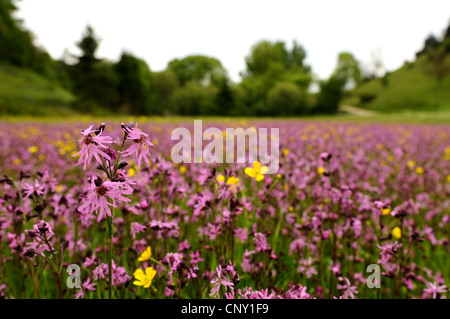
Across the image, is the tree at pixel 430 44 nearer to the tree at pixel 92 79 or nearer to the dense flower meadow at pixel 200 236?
the tree at pixel 92 79

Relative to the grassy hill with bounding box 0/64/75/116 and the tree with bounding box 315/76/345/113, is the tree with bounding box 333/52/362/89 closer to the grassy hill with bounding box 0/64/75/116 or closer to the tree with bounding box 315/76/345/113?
the tree with bounding box 315/76/345/113

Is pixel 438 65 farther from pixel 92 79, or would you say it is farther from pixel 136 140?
pixel 136 140

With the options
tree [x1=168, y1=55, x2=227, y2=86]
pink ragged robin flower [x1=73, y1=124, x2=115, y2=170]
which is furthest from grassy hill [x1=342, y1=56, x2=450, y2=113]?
pink ragged robin flower [x1=73, y1=124, x2=115, y2=170]

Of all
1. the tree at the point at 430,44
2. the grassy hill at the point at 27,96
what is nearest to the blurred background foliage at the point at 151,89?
the grassy hill at the point at 27,96

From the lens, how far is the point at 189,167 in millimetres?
4793

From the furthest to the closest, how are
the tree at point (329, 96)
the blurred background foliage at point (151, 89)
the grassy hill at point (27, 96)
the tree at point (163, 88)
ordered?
the tree at point (163, 88), the tree at point (329, 96), the blurred background foliage at point (151, 89), the grassy hill at point (27, 96)

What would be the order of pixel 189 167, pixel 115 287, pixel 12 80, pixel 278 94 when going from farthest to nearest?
pixel 278 94 → pixel 12 80 → pixel 189 167 → pixel 115 287

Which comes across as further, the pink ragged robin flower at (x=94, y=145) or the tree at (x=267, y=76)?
the tree at (x=267, y=76)

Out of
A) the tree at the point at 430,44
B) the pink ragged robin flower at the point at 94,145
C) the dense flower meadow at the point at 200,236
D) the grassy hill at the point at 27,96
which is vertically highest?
the tree at the point at 430,44

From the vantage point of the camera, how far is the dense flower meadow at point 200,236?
1.57 metres

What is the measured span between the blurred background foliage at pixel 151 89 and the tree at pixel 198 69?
0.46 metres
